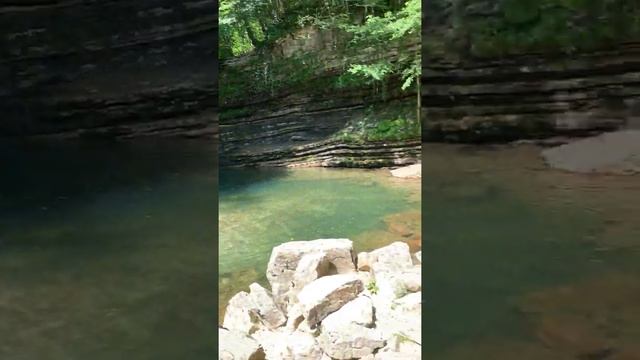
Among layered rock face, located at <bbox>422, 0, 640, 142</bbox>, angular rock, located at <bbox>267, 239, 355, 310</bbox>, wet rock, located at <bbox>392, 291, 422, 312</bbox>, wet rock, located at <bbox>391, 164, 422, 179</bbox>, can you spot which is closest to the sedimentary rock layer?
wet rock, located at <bbox>391, 164, 422, 179</bbox>

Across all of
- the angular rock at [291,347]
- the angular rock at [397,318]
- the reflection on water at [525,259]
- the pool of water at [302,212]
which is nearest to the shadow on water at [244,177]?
the pool of water at [302,212]

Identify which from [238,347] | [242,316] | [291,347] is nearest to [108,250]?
[238,347]

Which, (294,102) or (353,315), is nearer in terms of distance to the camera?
(353,315)

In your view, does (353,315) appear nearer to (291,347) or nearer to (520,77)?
(291,347)

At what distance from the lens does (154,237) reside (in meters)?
1.85

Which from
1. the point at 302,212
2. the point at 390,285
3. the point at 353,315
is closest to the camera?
the point at 353,315

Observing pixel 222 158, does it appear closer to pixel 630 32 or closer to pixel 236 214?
pixel 236 214

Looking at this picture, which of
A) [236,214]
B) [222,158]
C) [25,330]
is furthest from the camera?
[222,158]

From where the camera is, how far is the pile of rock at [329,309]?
155 inches

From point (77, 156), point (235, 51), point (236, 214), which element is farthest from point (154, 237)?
point (235, 51)

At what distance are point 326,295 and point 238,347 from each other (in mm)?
760

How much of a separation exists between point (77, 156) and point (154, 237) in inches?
11.2

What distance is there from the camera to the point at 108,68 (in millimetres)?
1805

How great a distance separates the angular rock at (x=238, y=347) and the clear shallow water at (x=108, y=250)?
1919 mm
